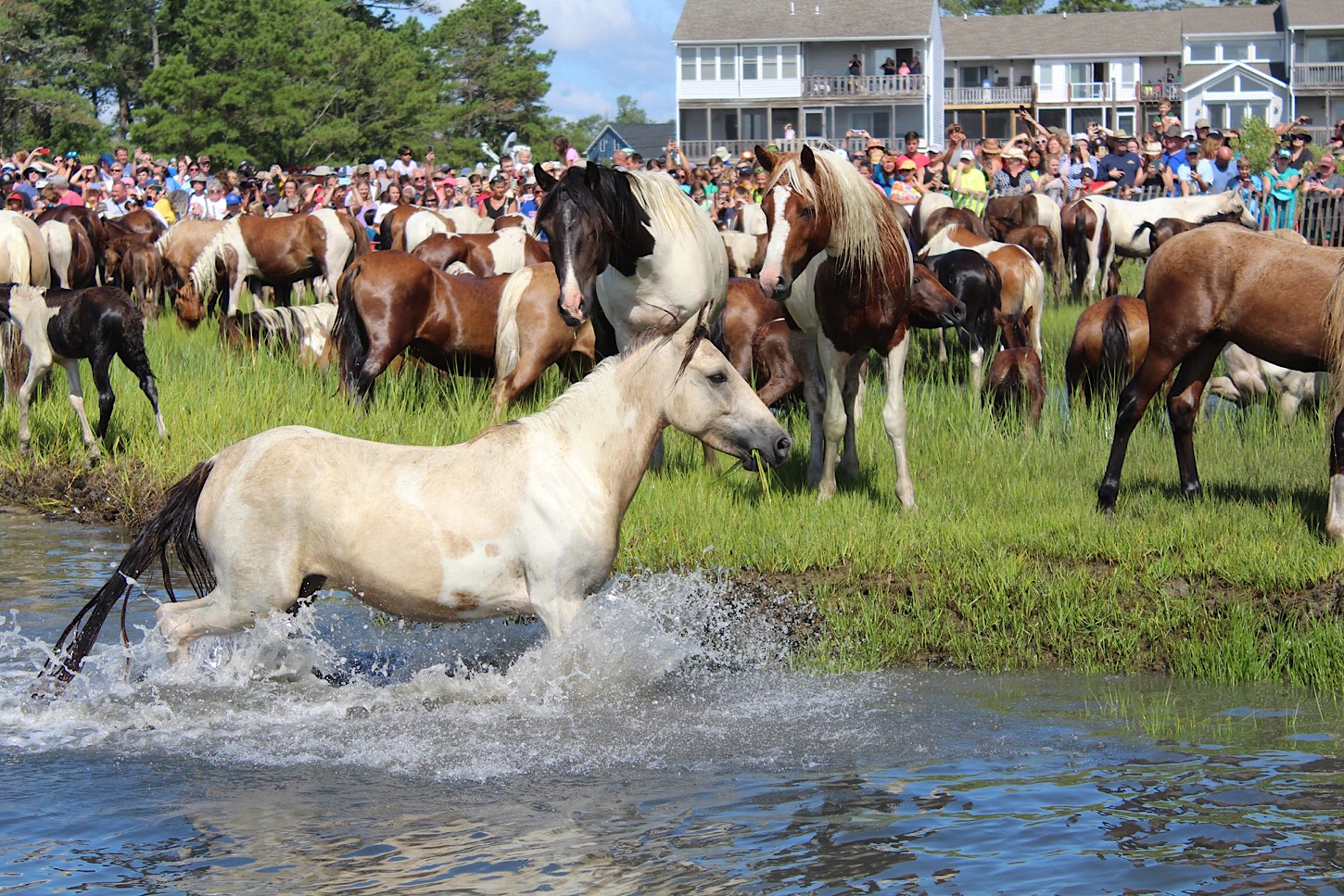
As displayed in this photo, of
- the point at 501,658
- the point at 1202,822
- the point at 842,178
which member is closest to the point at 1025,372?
the point at 842,178

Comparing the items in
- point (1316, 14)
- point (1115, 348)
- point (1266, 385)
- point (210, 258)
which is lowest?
point (1266, 385)

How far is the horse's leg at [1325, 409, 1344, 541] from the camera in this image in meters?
8.02

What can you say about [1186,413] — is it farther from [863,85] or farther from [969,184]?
[863,85]

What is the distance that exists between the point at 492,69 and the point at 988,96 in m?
24.8

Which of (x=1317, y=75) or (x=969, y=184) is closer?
(x=969, y=184)

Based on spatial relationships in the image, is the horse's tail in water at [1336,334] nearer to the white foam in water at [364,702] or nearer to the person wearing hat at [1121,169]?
the white foam in water at [364,702]

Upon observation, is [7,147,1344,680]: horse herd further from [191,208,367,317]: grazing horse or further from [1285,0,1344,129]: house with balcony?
[1285,0,1344,129]: house with balcony

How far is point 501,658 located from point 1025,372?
19.8 feet

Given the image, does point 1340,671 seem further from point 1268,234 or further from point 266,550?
point 266,550

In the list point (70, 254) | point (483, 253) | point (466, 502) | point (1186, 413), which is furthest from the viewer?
point (70, 254)

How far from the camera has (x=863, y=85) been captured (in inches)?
2660

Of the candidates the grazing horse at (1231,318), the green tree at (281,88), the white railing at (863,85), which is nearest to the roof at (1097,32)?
the white railing at (863,85)

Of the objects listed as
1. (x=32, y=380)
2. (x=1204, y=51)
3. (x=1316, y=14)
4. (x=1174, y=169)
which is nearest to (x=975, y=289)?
(x=32, y=380)

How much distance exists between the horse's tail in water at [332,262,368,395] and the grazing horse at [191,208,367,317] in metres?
6.79
